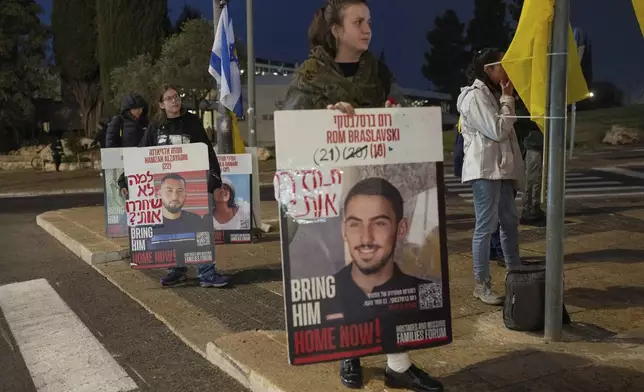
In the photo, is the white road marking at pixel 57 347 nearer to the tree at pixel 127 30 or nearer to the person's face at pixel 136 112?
the person's face at pixel 136 112

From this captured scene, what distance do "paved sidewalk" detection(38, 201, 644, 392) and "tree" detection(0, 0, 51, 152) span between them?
24.5 m

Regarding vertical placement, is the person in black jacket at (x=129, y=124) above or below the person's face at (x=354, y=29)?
below

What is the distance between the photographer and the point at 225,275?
659cm

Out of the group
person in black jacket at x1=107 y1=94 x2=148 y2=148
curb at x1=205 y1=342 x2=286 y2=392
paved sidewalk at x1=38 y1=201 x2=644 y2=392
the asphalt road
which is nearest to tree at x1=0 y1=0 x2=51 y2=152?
the asphalt road

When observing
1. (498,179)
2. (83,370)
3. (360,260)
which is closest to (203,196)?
(83,370)

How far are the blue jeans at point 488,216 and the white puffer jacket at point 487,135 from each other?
9 cm

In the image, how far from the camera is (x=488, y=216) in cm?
508

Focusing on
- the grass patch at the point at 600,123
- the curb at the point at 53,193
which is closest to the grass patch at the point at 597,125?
the grass patch at the point at 600,123

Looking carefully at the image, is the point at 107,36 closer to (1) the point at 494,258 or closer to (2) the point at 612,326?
(1) the point at 494,258

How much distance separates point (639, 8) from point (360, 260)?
2.53 m

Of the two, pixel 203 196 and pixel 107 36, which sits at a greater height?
pixel 107 36

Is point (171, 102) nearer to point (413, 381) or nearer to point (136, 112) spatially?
point (136, 112)

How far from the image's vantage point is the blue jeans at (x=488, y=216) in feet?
16.7

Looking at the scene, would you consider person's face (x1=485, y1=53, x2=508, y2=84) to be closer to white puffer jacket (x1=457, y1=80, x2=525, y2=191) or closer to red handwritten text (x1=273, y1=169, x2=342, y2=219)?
white puffer jacket (x1=457, y1=80, x2=525, y2=191)
